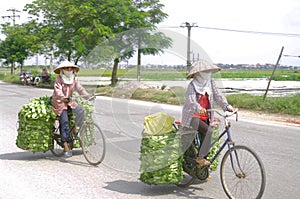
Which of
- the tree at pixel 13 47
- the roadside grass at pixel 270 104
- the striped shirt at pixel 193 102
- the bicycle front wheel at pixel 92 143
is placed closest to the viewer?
the striped shirt at pixel 193 102

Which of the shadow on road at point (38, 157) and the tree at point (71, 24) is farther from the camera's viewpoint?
the tree at point (71, 24)

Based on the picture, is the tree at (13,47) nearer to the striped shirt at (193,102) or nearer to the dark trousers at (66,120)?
the dark trousers at (66,120)

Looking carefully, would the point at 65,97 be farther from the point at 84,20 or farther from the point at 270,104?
the point at 84,20

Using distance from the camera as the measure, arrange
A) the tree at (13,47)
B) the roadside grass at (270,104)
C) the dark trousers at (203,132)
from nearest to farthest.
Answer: the dark trousers at (203,132) → the roadside grass at (270,104) → the tree at (13,47)

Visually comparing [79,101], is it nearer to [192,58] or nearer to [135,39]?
[135,39]

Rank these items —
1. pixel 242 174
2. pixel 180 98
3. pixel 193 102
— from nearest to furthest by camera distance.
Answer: pixel 242 174 → pixel 193 102 → pixel 180 98

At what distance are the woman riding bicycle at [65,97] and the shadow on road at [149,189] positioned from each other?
1.58 m

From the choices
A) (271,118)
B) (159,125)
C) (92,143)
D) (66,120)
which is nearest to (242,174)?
(159,125)

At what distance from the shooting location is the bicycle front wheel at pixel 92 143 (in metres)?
6.52

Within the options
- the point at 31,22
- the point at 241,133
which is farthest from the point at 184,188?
the point at 31,22

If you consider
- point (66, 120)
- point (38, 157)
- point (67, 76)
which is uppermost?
point (67, 76)

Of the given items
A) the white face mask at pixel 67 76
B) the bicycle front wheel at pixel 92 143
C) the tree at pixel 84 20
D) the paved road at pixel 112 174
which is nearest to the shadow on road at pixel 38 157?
the paved road at pixel 112 174

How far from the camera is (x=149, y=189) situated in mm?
5352

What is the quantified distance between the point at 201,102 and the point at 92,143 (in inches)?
90.7
